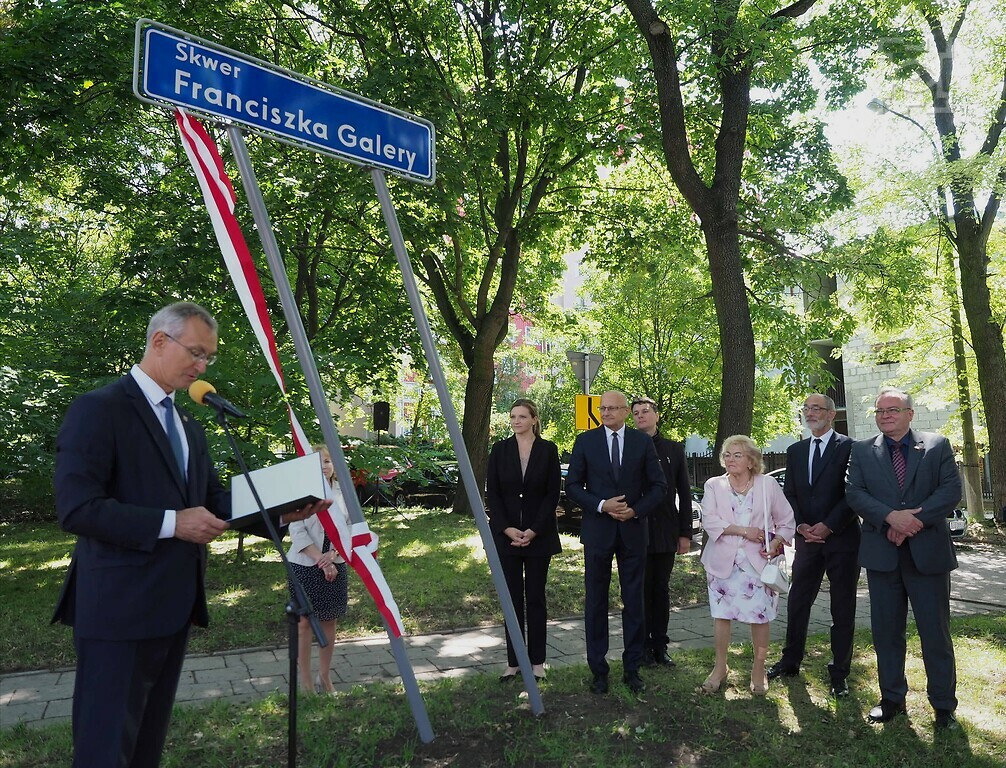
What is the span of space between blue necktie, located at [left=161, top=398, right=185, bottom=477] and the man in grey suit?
4232 millimetres

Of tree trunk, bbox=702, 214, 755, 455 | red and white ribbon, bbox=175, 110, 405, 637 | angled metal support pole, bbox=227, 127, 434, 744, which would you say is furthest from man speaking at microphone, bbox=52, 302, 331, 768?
tree trunk, bbox=702, 214, 755, 455

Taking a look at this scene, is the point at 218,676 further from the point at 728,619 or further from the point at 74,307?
the point at 74,307

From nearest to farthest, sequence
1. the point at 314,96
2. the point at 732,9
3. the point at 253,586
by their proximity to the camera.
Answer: the point at 314,96 → the point at 732,9 → the point at 253,586

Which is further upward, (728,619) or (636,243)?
(636,243)

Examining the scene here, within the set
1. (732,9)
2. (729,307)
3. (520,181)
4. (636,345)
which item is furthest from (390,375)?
(636,345)

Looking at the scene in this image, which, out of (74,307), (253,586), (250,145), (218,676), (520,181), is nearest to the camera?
(218,676)

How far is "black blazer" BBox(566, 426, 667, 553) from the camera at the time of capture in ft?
19.6

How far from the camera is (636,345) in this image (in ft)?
87.5

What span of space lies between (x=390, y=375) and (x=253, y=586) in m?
6.51

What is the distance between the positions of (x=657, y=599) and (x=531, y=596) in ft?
4.14

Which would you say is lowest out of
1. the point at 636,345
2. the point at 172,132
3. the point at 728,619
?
the point at 728,619

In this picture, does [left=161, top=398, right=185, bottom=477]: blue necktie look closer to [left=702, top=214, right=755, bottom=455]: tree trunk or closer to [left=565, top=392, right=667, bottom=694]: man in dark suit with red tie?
[left=565, top=392, right=667, bottom=694]: man in dark suit with red tie

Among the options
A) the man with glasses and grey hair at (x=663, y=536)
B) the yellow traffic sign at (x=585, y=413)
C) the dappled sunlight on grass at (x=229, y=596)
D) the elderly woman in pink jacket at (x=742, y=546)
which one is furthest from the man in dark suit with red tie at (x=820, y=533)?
the yellow traffic sign at (x=585, y=413)

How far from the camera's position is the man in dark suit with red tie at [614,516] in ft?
19.0
